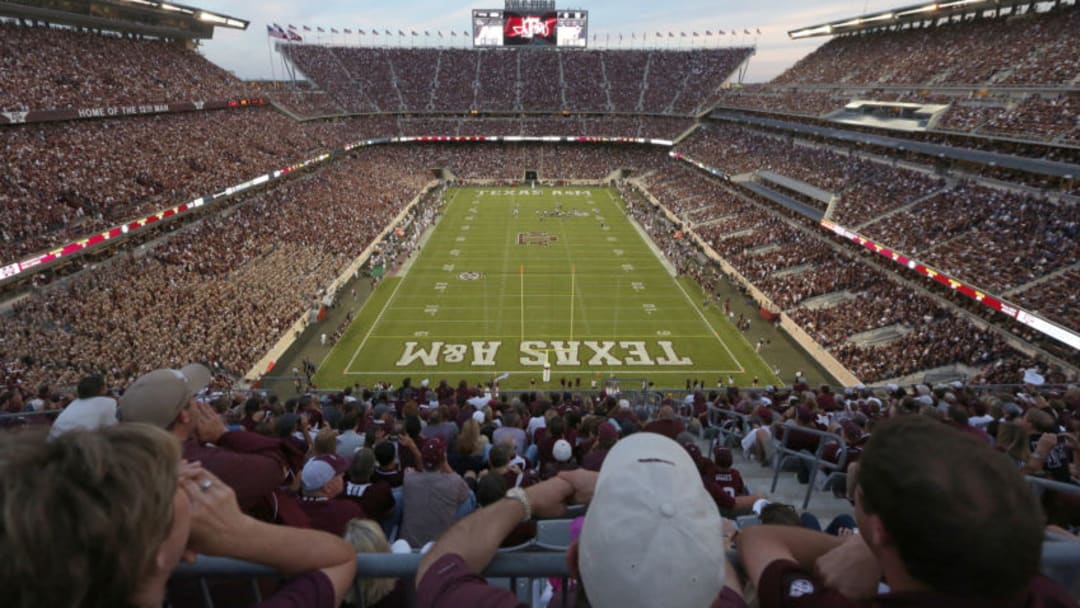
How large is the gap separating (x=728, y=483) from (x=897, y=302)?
25.0 meters

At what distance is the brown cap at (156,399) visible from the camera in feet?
9.70

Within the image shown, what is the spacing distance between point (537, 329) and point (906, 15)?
42.7m

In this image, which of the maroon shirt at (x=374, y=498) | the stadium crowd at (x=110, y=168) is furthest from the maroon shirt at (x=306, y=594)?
the stadium crowd at (x=110, y=168)

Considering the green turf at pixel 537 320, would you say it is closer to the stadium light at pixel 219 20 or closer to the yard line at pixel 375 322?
the yard line at pixel 375 322

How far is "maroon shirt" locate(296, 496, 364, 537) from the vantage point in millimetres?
3656

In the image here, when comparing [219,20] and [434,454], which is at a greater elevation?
[219,20]

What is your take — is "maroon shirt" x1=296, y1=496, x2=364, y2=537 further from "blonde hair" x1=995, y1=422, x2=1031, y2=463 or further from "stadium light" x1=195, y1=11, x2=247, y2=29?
"stadium light" x1=195, y1=11, x2=247, y2=29

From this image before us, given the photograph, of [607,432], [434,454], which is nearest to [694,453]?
[607,432]

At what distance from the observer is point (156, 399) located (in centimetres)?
299

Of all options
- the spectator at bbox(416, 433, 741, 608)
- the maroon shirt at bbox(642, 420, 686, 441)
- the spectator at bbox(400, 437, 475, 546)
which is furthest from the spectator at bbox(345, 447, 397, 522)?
the maroon shirt at bbox(642, 420, 686, 441)

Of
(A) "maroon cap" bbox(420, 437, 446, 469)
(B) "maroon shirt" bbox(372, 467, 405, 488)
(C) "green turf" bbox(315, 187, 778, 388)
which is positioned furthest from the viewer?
(C) "green turf" bbox(315, 187, 778, 388)

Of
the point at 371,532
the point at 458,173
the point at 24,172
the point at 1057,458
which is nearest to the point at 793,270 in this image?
the point at 1057,458

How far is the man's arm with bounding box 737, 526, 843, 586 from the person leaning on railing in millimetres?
2033

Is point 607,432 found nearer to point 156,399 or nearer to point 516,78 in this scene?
point 156,399
